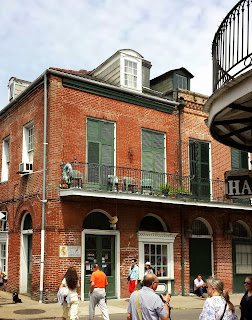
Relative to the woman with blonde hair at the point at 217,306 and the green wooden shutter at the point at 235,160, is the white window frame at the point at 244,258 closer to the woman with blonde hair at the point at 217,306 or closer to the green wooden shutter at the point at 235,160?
the green wooden shutter at the point at 235,160

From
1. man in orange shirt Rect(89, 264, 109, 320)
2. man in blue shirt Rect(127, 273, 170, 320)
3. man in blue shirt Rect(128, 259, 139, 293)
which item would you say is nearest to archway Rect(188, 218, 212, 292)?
man in blue shirt Rect(128, 259, 139, 293)

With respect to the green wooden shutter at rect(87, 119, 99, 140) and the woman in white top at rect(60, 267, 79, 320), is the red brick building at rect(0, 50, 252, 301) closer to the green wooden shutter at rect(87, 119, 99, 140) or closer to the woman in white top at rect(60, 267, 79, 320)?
the green wooden shutter at rect(87, 119, 99, 140)

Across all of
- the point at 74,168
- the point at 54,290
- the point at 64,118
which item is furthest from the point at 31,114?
the point at 54,290

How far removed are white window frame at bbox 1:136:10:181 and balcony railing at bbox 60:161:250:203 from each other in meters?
5.18

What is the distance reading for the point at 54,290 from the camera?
15062mm

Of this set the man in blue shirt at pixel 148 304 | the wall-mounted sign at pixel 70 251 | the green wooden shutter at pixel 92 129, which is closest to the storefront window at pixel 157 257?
the wall-mounted sign at pixel 70 251

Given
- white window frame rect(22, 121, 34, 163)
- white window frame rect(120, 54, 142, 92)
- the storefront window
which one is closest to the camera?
the storefront window

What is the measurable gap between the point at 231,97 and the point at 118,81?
13.4 metres

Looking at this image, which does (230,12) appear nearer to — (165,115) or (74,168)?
(74,168)

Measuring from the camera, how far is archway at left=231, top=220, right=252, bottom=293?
19953mm

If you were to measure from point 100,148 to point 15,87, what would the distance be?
6.29 m

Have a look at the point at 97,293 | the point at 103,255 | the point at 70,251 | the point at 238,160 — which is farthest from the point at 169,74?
the point at 97,293

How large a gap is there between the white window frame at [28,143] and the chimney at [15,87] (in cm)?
296

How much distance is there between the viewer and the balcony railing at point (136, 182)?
15837 mm
